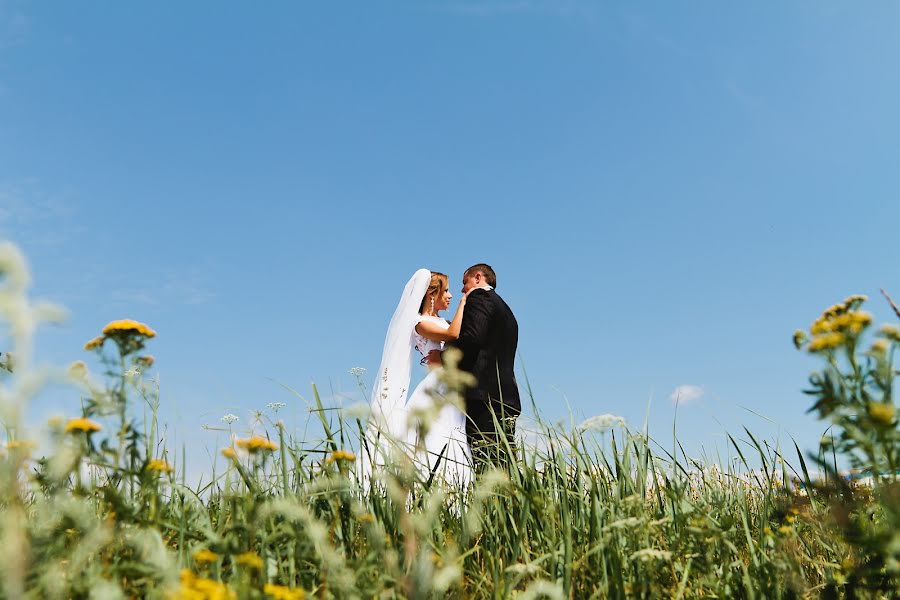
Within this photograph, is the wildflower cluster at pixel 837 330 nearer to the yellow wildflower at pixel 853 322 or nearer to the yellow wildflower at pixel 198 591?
the yellow wildflower at pixel 853 322

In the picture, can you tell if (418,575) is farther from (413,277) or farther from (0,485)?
(413,277)

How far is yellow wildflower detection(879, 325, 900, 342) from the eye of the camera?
7.10ft

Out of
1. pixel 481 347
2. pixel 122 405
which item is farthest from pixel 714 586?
pixel 481 347

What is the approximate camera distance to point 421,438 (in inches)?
77.9

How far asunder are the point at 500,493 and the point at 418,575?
1.49 metres

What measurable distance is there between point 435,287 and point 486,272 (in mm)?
917

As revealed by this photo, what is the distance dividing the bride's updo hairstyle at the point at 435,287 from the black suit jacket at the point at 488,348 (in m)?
1.10

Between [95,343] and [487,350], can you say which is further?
[487,350]

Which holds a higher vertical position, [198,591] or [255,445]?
[255,445]

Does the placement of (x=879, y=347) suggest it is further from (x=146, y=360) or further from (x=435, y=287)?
(x=435, y=287)

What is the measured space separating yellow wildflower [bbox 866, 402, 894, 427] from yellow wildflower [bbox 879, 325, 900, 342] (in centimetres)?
26

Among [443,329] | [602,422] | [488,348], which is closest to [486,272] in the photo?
[443,329]

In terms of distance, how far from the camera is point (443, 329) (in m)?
8.30

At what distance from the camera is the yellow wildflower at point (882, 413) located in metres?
1.98
